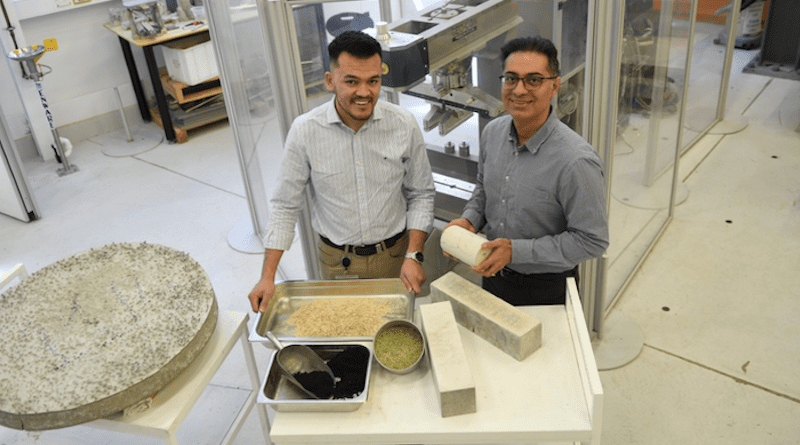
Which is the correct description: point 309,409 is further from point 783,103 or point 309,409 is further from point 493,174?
point 783,103

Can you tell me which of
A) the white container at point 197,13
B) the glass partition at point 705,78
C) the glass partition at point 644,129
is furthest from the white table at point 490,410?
the white container at point 197,13

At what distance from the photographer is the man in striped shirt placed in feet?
7.68

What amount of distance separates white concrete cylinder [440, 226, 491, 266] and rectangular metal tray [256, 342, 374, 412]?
37 cm

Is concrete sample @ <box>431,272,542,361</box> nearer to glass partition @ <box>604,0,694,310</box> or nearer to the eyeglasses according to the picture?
the eyeglasses

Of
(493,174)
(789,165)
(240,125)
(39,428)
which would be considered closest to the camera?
(39,428)

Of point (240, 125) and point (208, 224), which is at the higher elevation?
point (240, 125)

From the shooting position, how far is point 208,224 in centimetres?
457

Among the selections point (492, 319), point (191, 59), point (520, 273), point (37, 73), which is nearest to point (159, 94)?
point (191, 59)

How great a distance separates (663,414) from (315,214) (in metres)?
1.65

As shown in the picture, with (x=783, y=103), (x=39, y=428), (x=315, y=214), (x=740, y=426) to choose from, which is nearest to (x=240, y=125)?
(x=315, y=214)

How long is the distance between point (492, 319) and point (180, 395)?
2.87 feet

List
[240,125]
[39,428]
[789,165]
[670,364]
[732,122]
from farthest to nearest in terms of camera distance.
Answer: [732,122]
[789,165]
[240,125]
[670,364]
[39,428]

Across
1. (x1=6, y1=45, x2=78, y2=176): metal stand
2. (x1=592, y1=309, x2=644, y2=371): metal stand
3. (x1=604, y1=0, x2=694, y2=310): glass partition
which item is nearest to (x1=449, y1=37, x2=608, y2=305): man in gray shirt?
(x1=604, y1=0, x2=694, y2=310): glass partition


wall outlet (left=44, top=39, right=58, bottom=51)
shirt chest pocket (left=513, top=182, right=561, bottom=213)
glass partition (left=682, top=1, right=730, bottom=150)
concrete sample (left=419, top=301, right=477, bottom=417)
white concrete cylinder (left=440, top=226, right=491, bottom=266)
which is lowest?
glass partition (left=682, top=1, right=730, bottom=150)
